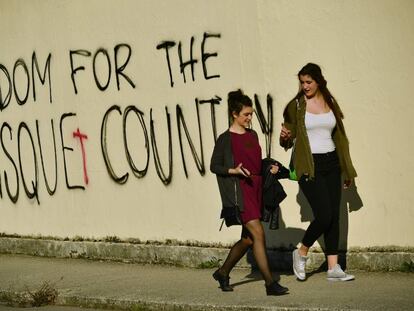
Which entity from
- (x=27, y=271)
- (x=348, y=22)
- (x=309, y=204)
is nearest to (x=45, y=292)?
(x=27, y=271)

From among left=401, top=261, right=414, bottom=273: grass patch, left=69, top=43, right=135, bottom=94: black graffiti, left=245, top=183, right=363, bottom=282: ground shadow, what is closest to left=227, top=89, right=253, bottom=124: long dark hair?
left=245, top=183, right=363, bottom=282: ground shadow

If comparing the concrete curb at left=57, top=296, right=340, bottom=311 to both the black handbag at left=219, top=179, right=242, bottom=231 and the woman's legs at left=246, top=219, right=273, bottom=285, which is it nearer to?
the woman's legs at left=246, top=219, right=273, bottom=285

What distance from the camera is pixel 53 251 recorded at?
12711 mm

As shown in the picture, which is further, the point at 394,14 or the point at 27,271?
the point at 27,271

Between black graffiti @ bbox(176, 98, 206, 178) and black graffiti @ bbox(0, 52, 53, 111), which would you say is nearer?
black graffiti @ bbox(176, 98, 206, 178)

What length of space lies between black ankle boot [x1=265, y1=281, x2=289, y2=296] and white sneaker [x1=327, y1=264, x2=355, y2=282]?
2.18ft

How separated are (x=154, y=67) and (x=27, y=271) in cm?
251

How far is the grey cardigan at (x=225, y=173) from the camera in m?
9.06

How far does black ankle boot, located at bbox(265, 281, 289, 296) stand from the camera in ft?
29.2

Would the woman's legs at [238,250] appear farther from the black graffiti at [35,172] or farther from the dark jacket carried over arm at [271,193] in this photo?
the black graffiti at [35,172]

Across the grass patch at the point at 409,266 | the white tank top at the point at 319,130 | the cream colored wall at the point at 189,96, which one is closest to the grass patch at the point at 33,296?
the cream colored wall at the point at 189,96

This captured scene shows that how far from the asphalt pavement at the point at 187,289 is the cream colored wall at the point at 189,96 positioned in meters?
0.52

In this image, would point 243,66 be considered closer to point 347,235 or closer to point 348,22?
point 348,22

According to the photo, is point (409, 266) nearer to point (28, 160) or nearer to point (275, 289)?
point (275, 289)
